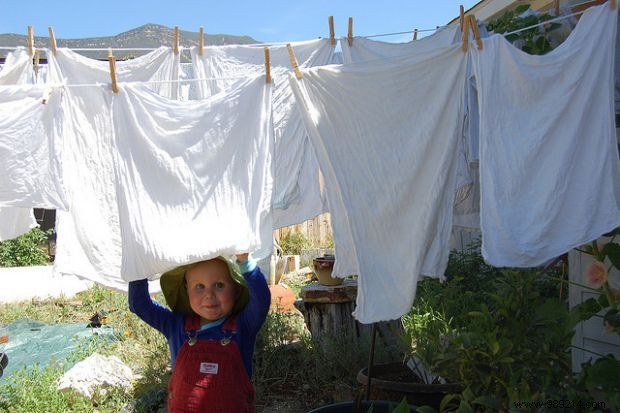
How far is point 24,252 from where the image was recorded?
27.2 feet

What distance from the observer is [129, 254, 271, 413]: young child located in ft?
7.39

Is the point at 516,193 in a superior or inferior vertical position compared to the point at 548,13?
inferior

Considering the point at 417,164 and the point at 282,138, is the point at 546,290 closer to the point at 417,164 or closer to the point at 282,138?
the point at 282,138

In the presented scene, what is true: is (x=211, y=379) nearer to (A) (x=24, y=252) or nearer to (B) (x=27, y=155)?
(B) (x=27, y=155)

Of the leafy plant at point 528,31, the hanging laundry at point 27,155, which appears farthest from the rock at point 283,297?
the hanging laundry at point 27,155

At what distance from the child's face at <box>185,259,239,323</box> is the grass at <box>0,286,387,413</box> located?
5.75 feet

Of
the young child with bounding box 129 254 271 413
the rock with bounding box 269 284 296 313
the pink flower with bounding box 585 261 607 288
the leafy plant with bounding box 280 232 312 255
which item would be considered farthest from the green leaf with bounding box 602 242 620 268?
the leafy plant with bounding box 280 232 312 255

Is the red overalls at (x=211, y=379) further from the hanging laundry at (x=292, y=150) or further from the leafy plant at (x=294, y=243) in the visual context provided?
the leafy plant at (x=294, y=243)

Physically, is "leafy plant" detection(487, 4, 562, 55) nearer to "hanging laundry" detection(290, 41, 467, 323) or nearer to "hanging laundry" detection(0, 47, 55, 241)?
"hanging laundry" detection(290, 41, 467, 323)

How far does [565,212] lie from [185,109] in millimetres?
1305

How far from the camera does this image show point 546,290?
172 inches

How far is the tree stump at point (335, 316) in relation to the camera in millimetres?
4508

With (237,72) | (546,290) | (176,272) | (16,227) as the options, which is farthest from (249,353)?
(546,290)

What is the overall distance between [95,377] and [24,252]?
475 cm
